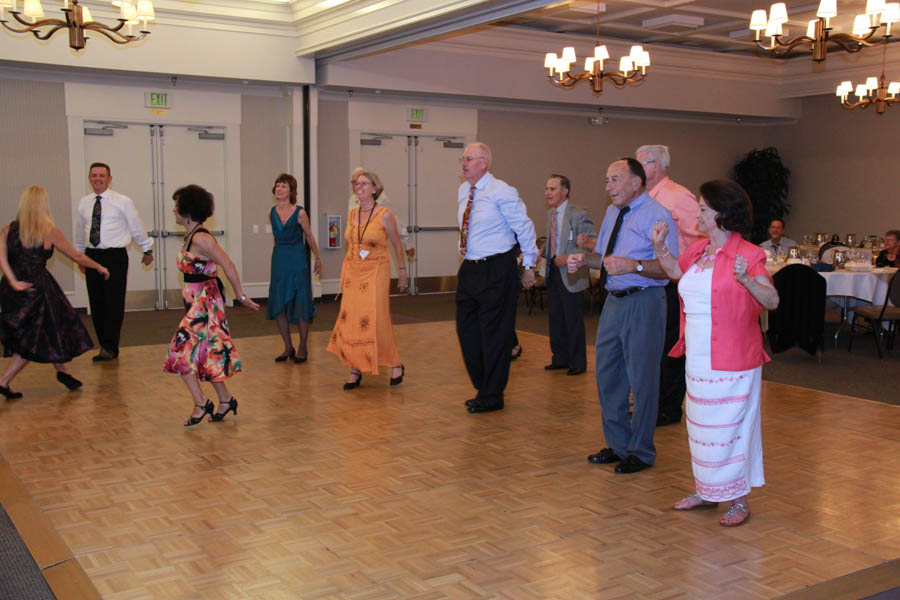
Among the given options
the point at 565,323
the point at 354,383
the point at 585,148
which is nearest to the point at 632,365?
the point at 354,383

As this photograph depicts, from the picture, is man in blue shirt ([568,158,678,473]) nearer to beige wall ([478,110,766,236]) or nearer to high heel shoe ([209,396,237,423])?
high heel shoe ([209,396,237,423])

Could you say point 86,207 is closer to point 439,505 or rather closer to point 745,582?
point 439,505

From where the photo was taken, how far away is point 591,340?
9500 millimetres

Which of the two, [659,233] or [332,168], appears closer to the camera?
[659,233]

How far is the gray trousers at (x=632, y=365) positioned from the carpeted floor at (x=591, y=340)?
292cm

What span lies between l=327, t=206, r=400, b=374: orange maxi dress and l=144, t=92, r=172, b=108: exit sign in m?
5.89

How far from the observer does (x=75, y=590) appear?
3.29 meters

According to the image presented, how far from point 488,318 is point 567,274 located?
5.59 feet

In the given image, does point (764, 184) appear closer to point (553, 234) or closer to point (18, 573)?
point (553, 234)

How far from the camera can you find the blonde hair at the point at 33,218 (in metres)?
6.29

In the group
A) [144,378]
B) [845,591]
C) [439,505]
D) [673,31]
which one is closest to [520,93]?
[673,31]

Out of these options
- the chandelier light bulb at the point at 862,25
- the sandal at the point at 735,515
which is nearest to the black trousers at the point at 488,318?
the sandal at the point at 735,515

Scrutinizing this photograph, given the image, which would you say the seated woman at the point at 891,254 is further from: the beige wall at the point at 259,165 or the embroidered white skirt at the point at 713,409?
the beige wall at the point at 259,165

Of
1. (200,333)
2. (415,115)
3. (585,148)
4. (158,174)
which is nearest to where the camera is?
(200,333)
